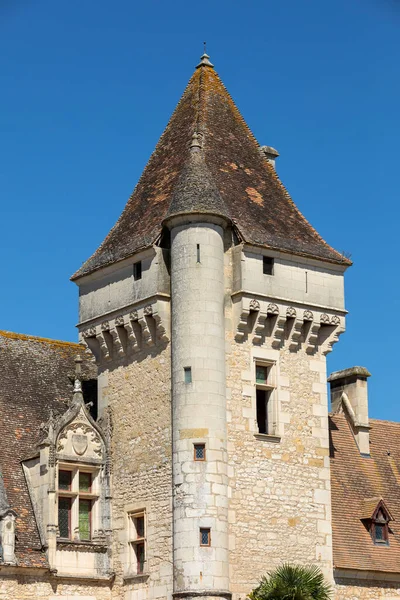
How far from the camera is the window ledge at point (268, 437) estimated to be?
3328 centimetres

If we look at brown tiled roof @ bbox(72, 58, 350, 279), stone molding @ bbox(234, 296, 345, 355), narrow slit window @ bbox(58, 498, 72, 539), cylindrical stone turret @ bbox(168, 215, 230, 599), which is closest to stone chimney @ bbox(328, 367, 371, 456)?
stone molding @ bbox(234, 296, 345, 355)

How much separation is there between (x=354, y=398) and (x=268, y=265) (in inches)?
275

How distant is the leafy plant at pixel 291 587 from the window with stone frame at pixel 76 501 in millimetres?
4688

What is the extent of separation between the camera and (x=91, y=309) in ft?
119

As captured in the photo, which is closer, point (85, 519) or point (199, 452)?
point (199, 452)

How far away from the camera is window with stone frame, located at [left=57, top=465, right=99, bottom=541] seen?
1319 inches

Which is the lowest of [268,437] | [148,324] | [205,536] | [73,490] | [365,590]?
[365,590]

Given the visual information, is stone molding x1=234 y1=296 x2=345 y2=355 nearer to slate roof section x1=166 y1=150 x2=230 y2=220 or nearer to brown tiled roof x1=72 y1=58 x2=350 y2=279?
brown tiled roof x1=72 y1=58 x2=350 y2=279

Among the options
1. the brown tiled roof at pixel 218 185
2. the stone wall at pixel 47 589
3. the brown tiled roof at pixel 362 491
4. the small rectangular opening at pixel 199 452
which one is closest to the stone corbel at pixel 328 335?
the brown tiled roof at pixel 218 185

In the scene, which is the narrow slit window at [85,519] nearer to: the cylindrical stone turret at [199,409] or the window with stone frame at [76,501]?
the window with stone frame at [76,501]

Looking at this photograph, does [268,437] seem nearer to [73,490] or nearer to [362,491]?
[73,490]

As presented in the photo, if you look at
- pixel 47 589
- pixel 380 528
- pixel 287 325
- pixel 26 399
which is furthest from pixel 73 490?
pixel 380 528

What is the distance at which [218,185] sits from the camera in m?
35.4

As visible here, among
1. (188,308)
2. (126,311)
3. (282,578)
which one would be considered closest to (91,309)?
(126,311)
